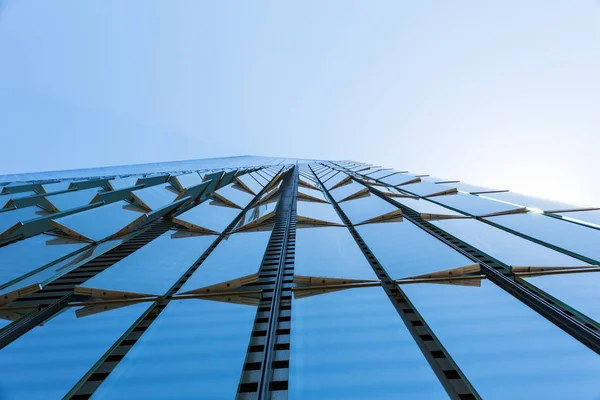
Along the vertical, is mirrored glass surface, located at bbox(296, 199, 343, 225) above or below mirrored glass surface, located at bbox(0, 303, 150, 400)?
above

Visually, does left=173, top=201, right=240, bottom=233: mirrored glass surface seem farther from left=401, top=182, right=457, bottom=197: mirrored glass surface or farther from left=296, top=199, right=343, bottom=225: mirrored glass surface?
left=401, top=182, right=457, bottom=197: mirrored glass surface

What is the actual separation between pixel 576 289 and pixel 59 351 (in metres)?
5.26

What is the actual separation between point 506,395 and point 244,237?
4.81 m

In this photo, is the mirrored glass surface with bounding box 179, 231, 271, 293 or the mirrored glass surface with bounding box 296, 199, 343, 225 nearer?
the mirrored glass surface with bounding box 179, 231, 271, 293

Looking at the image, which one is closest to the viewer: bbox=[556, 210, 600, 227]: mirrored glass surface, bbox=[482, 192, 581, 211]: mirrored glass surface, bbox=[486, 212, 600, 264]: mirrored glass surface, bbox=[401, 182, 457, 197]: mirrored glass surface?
bbox=[486, 212, 600, 264]: mirrored glass surface

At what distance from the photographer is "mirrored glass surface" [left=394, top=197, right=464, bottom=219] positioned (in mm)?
7566

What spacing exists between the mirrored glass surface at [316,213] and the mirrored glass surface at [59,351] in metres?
4.26

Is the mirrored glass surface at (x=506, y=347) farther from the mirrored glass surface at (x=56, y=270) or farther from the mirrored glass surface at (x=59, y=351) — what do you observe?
the mirrored glass surface at (x=56, y=270)

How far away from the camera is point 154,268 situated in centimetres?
447

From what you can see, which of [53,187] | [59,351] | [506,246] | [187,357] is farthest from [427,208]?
[53,187]

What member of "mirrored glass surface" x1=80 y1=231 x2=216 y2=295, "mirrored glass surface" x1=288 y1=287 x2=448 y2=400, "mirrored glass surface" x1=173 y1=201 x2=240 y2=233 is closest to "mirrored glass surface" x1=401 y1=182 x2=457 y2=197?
"mirrored glass surface" x1=173 y1=201 x2=240 y2=233

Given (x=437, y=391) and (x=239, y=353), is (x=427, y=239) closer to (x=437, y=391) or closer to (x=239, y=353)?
(x=437, y=391)

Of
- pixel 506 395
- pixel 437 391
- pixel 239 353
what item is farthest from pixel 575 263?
pixel 239 353

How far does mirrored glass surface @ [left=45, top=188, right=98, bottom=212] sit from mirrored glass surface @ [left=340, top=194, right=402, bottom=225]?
837 centimetres
